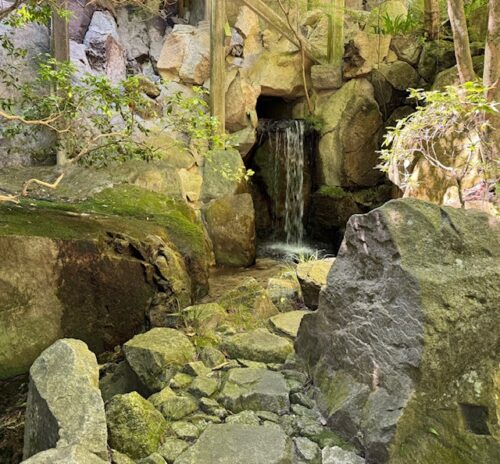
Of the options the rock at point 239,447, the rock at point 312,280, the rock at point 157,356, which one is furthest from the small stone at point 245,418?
the rock at point 312,280

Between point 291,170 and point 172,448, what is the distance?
336 inches

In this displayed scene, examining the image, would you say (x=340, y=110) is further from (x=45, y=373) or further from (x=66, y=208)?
(x=45, y=373)

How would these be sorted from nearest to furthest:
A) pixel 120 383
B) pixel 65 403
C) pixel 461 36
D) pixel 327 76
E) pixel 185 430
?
pixel 65 403
pixel 185 430
pixel 120 383
pixel 461 36
pixel 327 76

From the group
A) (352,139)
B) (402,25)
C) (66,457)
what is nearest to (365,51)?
(402,25)

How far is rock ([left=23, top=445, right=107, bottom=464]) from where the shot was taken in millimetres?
1797

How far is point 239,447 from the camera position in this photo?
237 cm

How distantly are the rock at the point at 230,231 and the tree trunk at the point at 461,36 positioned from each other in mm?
4568

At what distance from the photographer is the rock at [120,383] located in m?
3.33

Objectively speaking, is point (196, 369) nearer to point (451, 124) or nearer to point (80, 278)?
point (80, 278)

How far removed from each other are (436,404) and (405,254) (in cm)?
87

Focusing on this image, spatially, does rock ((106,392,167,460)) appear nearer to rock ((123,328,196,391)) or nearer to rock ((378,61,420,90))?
rock ((123,328,196,391))

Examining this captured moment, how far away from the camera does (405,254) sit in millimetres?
2463

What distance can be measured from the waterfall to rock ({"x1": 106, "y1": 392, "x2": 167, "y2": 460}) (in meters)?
8.02

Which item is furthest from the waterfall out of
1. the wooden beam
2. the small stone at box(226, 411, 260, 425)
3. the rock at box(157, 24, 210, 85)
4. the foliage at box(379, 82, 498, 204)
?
the small stone at box(226, 411, 260, 425)
